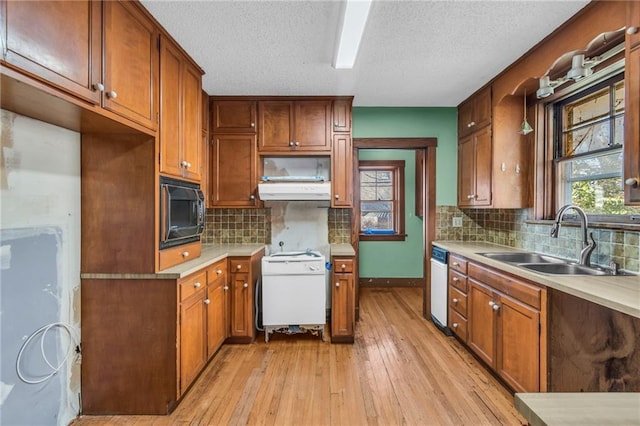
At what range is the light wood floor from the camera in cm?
188

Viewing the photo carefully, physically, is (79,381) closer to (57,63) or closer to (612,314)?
(57,63)

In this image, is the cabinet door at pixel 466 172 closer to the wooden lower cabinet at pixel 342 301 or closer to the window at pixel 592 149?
the window at pixel 592 149

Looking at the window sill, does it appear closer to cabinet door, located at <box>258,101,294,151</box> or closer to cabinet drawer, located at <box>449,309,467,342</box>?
cabinet drawer, located at <box>449,309,467,342</box>

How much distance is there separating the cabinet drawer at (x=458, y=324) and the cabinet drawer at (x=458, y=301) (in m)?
0.05

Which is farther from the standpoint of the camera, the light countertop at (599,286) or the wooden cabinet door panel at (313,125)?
the wooden cabinet door panel at (313,125)

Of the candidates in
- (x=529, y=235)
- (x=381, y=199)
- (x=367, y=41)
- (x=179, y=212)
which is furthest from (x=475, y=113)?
(x=179, y=212)

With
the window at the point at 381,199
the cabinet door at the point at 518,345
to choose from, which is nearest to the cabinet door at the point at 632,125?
the cabinet door at the point at 518,345

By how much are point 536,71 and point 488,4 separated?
0.79m

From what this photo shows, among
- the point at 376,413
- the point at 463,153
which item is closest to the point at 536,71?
the point at 463,153

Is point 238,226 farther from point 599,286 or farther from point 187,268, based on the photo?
point 599,286

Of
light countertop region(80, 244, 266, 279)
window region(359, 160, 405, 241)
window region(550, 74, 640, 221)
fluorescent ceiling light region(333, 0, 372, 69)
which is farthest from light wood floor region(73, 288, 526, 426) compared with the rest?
fluorescent ceiling light region(333, 0, 372, 69)

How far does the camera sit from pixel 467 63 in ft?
7.96

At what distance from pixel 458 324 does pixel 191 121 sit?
295cm

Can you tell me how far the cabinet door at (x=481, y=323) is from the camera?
2287 millimetres
